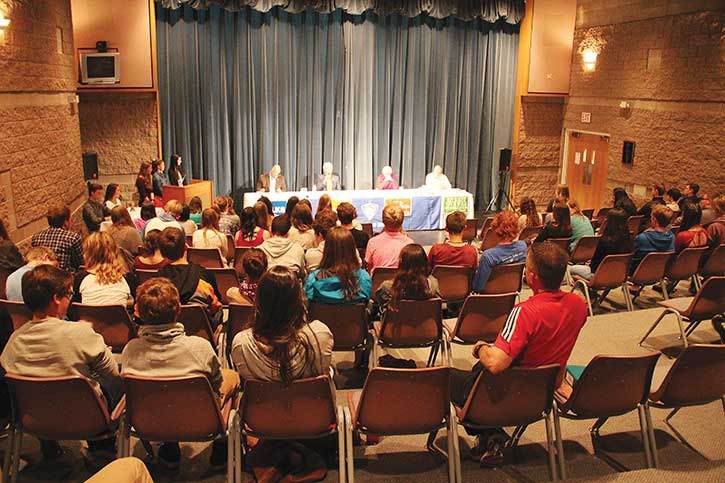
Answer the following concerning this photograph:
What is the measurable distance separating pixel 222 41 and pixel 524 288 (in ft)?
22.4

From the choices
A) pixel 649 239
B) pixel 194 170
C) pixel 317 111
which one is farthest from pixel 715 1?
pixel 194 170

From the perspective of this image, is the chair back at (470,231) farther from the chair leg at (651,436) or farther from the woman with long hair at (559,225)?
the chair leg at (651,436)

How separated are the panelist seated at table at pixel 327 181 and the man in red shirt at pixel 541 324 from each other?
779cm

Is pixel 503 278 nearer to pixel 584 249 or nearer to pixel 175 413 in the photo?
pixel 584 249

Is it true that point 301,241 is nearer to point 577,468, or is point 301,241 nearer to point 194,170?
point 577,468

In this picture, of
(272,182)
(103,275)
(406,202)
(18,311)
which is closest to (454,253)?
(103,275)

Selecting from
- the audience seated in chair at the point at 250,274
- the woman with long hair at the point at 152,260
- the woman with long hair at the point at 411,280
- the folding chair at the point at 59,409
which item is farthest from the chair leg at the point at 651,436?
the woman with long hair at the point at 152,260

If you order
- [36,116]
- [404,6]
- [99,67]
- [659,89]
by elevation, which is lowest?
[36,116]

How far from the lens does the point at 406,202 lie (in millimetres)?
9734

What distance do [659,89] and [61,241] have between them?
27.9 feet

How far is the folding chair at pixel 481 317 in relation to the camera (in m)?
4.00

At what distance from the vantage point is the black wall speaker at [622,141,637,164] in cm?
1005

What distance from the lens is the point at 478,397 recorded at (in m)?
2.84

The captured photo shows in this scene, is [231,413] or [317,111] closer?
[231,413]
